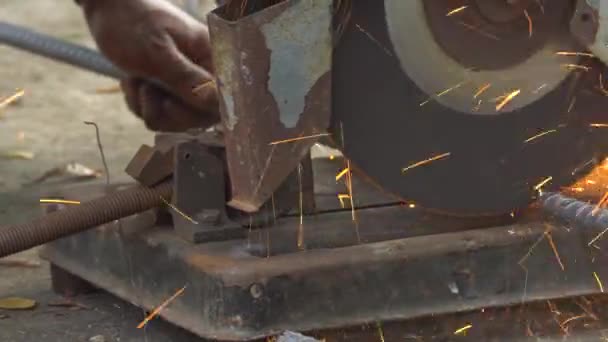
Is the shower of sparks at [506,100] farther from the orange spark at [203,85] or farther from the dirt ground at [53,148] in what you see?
the orange spark at [203,85]

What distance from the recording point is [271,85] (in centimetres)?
231

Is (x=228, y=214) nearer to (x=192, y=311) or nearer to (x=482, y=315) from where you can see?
(x=192, y=311)

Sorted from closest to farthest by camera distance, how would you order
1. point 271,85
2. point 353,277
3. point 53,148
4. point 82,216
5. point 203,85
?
1. point 271,85
2. point 353,277
3. point 82,216
4. point 203,85
5. point 53,148

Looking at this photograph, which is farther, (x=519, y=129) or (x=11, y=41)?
(x=11, y=41)

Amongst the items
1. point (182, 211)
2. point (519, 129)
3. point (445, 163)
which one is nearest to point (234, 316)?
point (182, 211)

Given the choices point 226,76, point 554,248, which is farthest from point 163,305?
point 554,248

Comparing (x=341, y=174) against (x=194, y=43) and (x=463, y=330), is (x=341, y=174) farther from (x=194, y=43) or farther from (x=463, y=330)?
(x=194, y=43)

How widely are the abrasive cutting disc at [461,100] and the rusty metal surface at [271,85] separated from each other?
2.3 inches

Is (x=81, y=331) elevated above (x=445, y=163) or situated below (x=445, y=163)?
below

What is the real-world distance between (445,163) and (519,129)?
0.50 feet

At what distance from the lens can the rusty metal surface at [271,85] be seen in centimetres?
228

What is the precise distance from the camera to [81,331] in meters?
2.69

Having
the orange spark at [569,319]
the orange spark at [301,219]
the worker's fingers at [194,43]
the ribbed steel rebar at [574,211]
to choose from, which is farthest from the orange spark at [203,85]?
the orange spark at [569,319]

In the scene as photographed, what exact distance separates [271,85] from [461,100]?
0.37m
